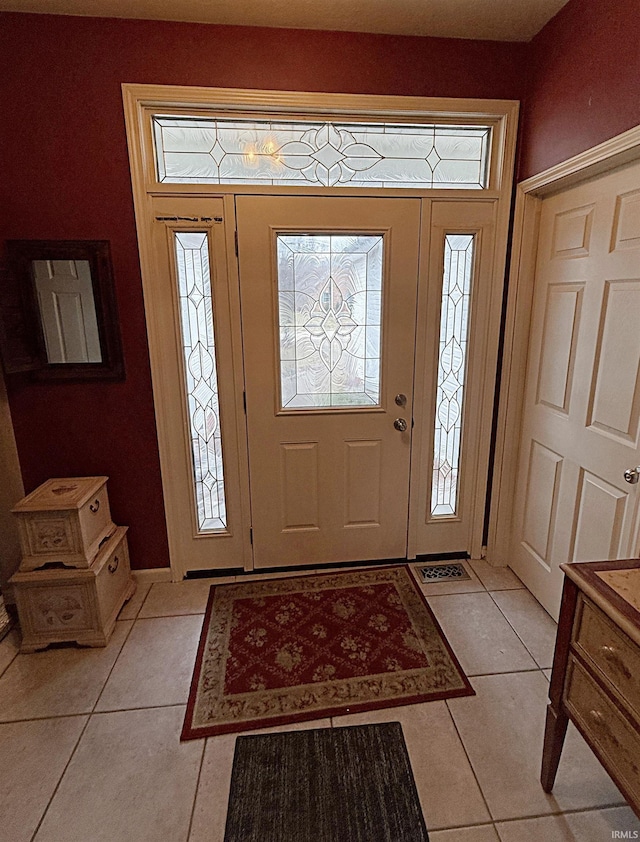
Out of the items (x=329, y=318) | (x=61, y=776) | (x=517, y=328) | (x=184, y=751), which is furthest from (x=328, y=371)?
(x=61, y=776)

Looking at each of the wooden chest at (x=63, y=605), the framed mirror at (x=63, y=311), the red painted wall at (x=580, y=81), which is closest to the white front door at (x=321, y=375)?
the framed mirror at (x=63, y=311)

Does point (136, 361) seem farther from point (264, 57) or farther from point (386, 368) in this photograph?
point (264, 57)

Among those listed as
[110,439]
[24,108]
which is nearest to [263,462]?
[110,439]

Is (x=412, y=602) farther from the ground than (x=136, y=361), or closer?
closer

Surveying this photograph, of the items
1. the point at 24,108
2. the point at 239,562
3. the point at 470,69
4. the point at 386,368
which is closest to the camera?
the point at 24,108

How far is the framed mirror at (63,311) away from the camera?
196 cm

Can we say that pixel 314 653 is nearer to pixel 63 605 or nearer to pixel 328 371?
pixel 63 605

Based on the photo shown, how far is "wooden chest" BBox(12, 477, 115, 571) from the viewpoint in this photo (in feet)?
6.17

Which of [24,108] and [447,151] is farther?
[447,151]

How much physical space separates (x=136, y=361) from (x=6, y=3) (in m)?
1.47

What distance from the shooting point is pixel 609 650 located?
1068 millimetres

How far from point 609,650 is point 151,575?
7.14 feet

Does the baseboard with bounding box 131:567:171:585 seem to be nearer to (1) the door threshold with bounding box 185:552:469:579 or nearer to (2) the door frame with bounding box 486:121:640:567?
(1) the door threshold with bounding box 185:552:469:579

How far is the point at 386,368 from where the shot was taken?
2297 mm
